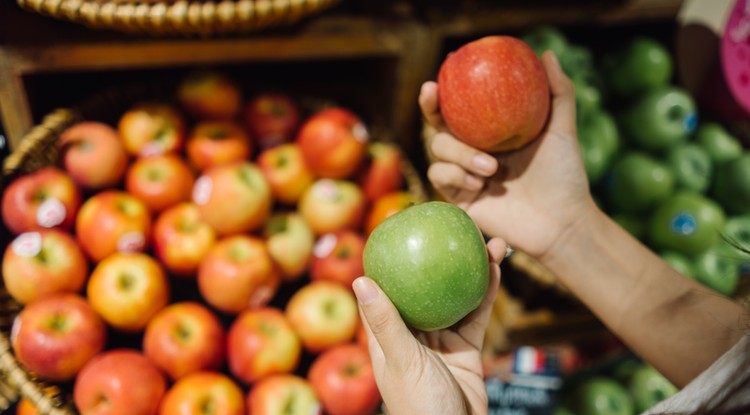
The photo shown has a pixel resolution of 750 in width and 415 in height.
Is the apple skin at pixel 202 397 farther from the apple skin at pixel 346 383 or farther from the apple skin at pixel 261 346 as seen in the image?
the apple skin at pixel 346 383

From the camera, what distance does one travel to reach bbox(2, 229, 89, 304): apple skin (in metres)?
1.03

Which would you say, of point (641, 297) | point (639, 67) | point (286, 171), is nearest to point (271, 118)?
point (286, 171)

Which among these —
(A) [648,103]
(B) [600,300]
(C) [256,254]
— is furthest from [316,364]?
(A) [648,103]

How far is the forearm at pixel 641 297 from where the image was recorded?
89 centimetres

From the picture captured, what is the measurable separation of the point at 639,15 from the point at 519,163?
785 mm

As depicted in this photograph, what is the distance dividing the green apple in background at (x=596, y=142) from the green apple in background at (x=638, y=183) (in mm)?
47

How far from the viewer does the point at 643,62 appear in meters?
1.58

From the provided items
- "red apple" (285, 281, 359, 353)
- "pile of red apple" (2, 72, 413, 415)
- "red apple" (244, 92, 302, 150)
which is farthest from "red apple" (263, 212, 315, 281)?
"red apple" (244, 92, 302, 150)

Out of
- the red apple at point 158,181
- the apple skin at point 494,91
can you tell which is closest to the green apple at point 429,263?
the apple skin at point 494,91

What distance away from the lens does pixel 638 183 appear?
1455mm

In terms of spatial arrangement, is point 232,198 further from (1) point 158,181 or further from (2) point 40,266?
(2) point 40,266

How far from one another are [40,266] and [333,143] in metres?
0.68

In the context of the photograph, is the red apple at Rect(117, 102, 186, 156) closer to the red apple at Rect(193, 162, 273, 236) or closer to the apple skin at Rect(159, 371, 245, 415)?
the red apple at Rect(193, 162, 273, 236)

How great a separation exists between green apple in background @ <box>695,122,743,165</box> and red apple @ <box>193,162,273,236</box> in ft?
4.39
